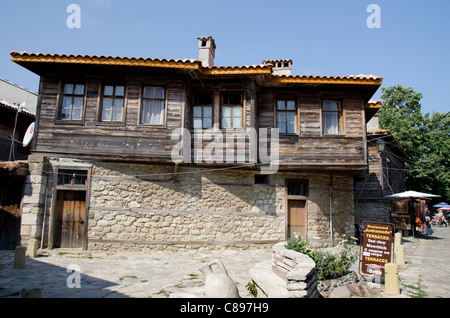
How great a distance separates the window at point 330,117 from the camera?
10.9 m

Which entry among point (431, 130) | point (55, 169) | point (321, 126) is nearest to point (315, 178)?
point (321, 126)

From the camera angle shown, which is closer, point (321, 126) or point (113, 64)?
point (113, 64)

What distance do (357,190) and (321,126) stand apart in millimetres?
7672

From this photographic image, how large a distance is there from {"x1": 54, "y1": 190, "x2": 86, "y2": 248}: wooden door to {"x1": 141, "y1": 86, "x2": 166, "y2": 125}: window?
3182 millimetres

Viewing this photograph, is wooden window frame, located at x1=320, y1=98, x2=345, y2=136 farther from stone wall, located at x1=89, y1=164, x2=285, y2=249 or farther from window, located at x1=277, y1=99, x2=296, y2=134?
stone wall, located at x1=89, y1=164, x2=285, y2=249

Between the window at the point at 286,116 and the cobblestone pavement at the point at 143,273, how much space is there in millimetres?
4291

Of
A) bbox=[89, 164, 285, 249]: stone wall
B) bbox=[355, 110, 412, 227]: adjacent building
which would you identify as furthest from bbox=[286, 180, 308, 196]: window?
bbox=[355, 110, 412, 227]: adjacent building

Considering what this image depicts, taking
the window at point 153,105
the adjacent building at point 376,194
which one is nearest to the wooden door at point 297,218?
the window at point 153,105

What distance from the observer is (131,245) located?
9695mm

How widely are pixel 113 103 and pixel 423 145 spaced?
24.8 meters

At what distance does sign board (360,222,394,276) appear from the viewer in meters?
6.83

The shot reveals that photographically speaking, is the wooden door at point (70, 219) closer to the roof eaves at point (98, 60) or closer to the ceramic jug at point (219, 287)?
the roof eaves at point (98, 60)

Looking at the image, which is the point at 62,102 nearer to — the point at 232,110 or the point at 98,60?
the point at 98,60

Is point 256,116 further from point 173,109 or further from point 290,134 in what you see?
point 173,109
